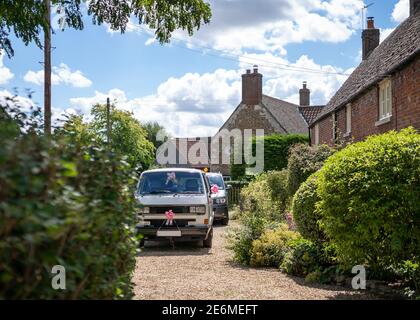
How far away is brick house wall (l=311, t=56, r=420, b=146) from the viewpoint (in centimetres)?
1170

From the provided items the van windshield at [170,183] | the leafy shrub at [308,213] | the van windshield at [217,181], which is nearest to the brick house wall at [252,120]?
the van windshield at [217,181]

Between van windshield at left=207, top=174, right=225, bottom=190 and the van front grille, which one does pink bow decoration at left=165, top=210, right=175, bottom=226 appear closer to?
the van front grille

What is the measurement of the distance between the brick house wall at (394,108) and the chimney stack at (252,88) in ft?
66.1

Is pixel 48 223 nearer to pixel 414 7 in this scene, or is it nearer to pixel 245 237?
pixel 245 237

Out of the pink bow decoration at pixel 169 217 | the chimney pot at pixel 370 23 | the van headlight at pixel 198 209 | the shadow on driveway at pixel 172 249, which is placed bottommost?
the shadow on driveway at pixel 172 249

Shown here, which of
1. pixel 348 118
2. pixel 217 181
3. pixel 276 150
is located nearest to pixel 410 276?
pixel 348 118

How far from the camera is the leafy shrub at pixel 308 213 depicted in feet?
27.5

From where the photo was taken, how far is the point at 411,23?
15.9 m

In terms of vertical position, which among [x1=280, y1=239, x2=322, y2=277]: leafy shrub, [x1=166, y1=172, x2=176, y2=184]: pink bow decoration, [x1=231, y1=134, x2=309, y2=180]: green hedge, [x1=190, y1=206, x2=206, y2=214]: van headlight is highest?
[x1=231, y1=134, x2=309, y2=180]: green hedge

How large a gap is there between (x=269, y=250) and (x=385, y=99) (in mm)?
7335

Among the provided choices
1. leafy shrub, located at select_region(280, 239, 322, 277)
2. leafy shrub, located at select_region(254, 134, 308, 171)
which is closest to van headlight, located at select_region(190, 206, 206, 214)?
leafy shrub, located at select_region(280, 239, 322, 277)

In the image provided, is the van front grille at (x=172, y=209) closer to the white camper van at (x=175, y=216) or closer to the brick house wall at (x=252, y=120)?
the white camper van at (x=175, y=216)

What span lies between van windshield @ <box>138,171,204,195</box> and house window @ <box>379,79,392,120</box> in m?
5.78

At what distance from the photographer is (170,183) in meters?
12.2
